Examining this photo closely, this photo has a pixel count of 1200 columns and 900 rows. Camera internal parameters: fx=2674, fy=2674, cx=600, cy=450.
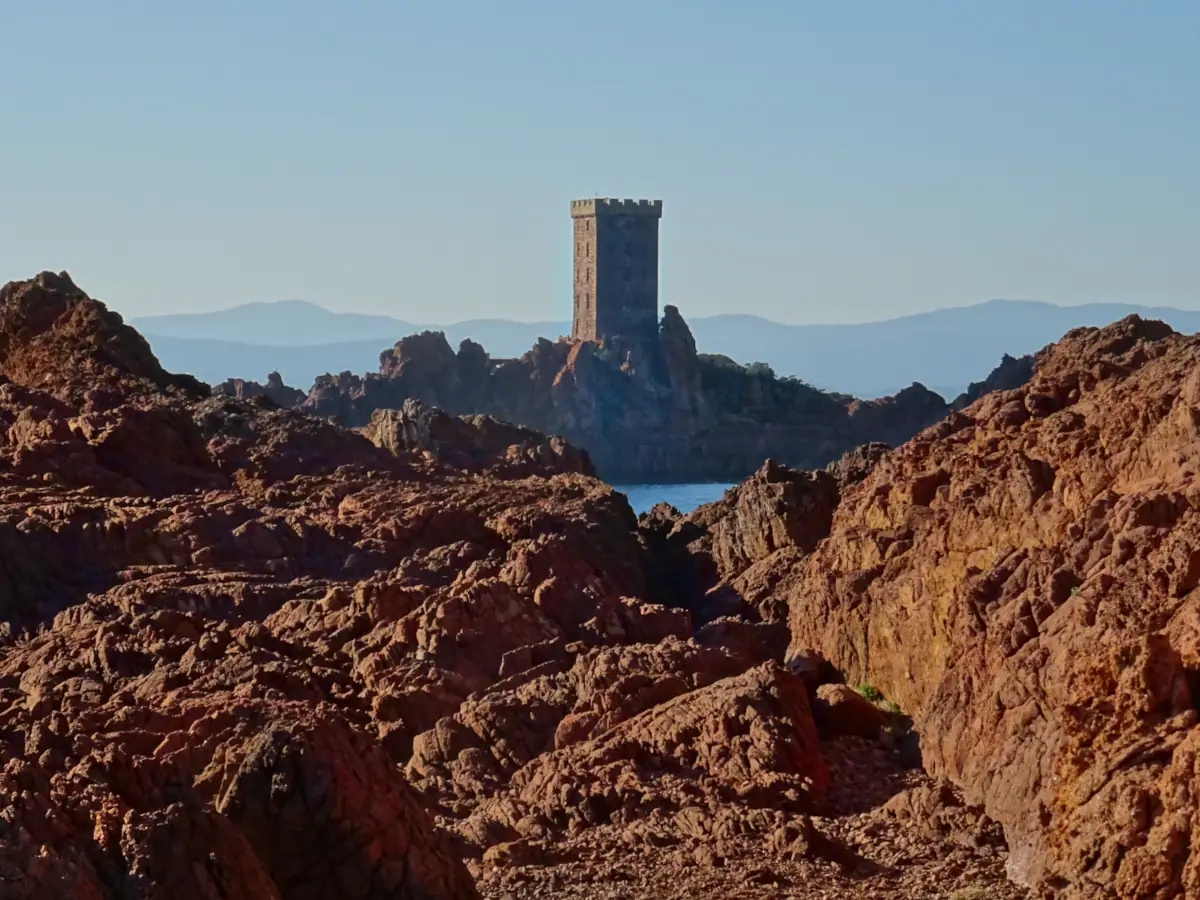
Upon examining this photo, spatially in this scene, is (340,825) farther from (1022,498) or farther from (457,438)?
(457,438)

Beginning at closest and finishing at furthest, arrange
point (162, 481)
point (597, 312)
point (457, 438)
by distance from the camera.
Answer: point (162, 481), point (457, 438), point (597, 312)

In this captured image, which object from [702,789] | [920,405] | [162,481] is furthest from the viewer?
[920,405]

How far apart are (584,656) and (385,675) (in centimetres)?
204

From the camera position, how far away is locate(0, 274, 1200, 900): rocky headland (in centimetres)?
1716

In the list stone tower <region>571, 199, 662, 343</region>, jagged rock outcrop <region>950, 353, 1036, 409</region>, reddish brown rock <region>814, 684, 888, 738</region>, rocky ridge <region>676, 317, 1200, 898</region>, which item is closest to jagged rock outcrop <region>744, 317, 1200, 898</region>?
rocky ridge <region>676, 317, 1200, 898</region>

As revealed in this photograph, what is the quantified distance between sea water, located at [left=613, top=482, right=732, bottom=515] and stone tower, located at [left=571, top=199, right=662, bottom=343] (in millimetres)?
33350

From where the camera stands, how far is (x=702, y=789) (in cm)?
2298

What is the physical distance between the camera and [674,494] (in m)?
106

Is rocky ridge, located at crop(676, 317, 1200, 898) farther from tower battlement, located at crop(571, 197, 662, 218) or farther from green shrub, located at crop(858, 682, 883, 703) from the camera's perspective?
A: tower battlement, located at crop(571, 197, 662, 218)

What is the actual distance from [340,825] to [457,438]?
25.8 meters

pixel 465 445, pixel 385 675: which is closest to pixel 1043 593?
pixel 385 675

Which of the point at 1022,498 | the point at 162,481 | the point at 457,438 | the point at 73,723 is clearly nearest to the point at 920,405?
the point at 457,438

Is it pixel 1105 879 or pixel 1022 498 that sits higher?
pixel 1022 498

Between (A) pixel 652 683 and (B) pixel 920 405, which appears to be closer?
(A) pixel 652 683
